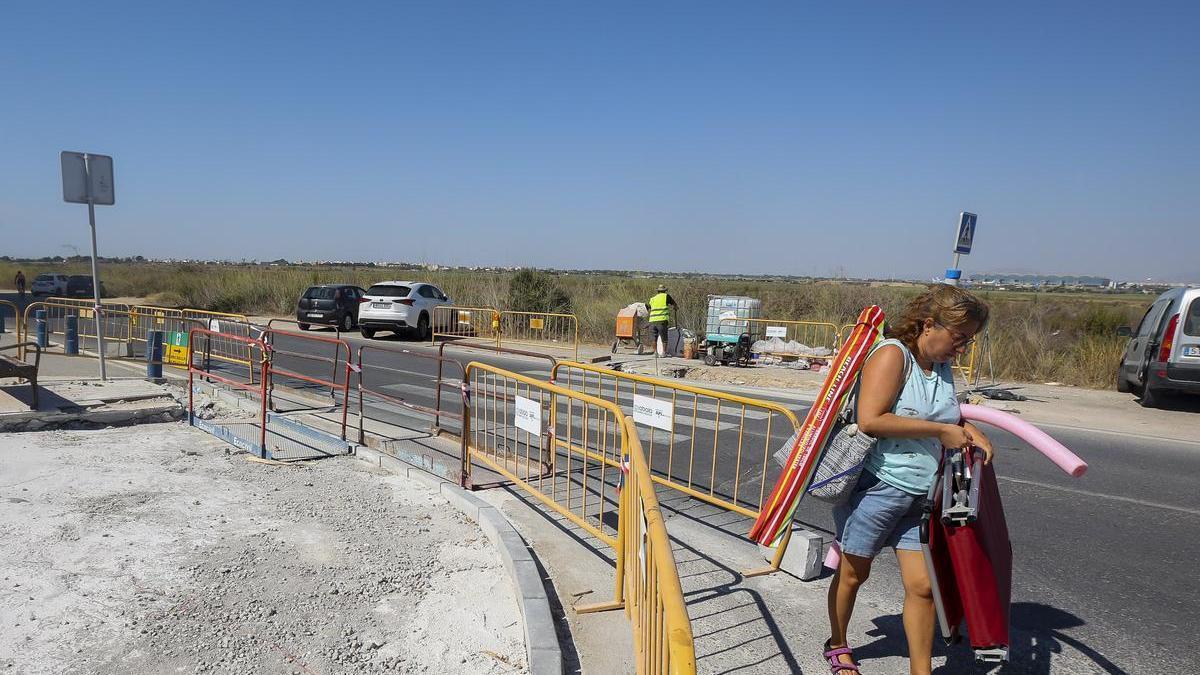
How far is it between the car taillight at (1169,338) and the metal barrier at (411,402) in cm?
1124

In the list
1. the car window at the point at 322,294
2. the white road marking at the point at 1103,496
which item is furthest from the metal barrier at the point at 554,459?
the car window at the point at 322,294

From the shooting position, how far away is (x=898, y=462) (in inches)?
119

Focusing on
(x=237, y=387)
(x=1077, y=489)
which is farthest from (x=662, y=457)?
(x=237, y=387)

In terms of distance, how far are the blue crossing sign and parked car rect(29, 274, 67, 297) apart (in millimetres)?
46886

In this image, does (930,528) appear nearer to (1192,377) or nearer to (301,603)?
(301,603)

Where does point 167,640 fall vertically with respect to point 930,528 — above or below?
below

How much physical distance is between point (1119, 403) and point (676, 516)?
1108 centimetres

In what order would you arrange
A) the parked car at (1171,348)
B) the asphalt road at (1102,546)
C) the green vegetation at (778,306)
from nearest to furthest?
the asphalt road at (1102,546)
the parked car at (1171,348)
the green vegetation at (778,306)

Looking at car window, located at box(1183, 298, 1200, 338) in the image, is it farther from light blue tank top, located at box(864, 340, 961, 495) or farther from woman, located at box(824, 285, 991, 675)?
light blue tank top, located at box(864, 340, 961, 495)

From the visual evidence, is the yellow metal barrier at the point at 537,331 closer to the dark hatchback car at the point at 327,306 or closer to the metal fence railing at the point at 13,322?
the dark hatchback car at the point at 327,306

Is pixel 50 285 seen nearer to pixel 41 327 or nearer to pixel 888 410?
pixel 41 327

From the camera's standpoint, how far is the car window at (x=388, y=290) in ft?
71.7

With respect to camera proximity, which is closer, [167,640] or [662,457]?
[167,640]

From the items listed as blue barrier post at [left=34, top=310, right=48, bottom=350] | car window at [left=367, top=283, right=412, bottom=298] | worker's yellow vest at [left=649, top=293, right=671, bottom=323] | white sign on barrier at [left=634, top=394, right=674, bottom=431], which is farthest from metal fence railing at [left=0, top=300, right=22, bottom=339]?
worker's yellow vest at [left=649, top=293, right=671, bottom=323]
